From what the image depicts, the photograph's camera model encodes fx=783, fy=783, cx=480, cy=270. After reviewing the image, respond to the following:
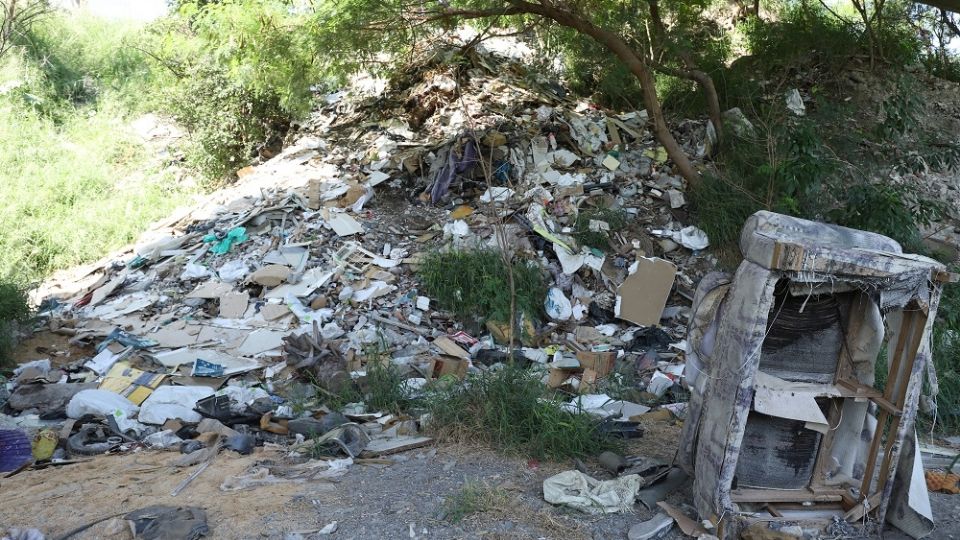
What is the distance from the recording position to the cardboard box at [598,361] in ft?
21.4

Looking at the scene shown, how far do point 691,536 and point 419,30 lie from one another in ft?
22.0

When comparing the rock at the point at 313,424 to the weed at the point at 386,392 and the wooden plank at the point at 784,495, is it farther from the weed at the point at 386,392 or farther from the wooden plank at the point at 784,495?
the wooden plank at the point at 784,495

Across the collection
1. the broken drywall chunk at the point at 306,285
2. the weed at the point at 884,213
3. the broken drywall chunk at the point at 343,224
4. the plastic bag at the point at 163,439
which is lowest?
the plastic bag at the point at 163,439

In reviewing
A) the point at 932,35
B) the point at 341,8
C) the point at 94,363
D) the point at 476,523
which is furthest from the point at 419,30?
the point at 932,35

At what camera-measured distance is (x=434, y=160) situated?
30.9ft

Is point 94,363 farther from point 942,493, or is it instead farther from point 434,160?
point 942,493

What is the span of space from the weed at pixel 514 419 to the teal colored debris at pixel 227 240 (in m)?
4.65

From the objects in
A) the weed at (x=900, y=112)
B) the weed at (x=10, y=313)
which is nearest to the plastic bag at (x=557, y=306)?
the weed at (x=900, y=112)

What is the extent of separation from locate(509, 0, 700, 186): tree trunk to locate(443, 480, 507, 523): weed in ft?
19.2

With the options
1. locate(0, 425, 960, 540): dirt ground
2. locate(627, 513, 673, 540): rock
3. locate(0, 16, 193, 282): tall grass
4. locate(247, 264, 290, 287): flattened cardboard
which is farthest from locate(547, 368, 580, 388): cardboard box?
locate(0, 16, 193, 282): tall grass

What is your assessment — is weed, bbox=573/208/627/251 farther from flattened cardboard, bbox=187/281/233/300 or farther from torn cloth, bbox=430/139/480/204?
flattened cardboard, bbox=187/281/233/300

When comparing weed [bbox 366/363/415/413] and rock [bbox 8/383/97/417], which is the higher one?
weed [bbox 366/363/415/413]

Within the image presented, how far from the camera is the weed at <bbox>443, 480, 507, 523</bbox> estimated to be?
365 cm

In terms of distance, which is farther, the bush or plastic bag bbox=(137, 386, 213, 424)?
the bush
